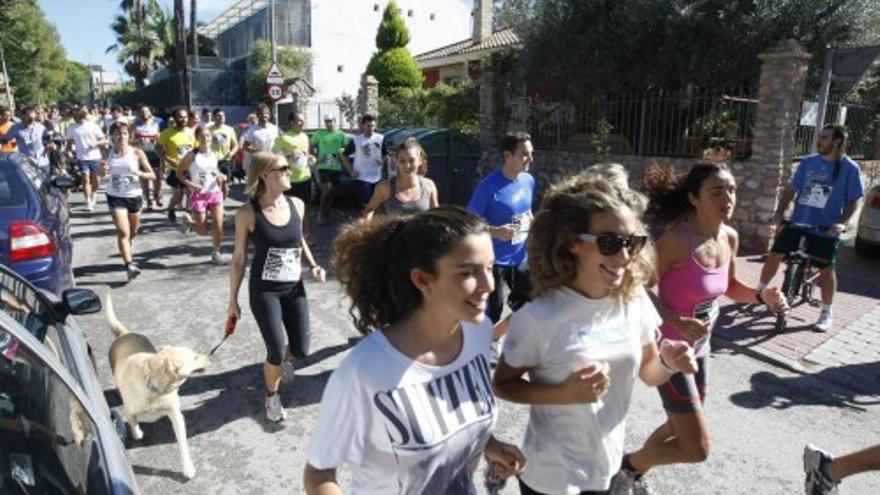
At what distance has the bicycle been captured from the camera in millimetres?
5988

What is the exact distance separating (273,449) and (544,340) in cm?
234

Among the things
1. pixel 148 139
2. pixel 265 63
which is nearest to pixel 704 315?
pixel 148 139

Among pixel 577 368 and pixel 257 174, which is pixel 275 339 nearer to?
pixel 257 174

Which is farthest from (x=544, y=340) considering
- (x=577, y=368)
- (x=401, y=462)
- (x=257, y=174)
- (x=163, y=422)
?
(x=163, y=422)

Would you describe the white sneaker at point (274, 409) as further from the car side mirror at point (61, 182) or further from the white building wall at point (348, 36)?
the white building wall at point (348, 36)

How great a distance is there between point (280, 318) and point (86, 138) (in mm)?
9544

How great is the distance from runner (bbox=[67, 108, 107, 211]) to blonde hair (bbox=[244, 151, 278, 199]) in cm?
905

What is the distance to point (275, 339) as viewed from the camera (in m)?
3.77

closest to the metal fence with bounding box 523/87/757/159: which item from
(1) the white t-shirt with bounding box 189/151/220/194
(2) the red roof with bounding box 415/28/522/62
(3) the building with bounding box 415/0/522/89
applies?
(1) the white t-shirt with bounding box 189/151/220/194

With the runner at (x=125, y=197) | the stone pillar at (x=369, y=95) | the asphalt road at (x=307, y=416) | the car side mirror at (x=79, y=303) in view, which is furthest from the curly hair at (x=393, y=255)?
the stone pillar at (x=369, y=95)

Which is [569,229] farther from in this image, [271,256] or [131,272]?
[131,272]

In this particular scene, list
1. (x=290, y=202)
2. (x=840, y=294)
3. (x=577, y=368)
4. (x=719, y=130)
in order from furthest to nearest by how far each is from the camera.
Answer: (x=719, y=130), (x=840, y=294), (x=290, y=202), (x=577, y=368)

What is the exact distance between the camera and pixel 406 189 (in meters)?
4.73

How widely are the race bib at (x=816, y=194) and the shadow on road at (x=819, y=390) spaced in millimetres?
1535
